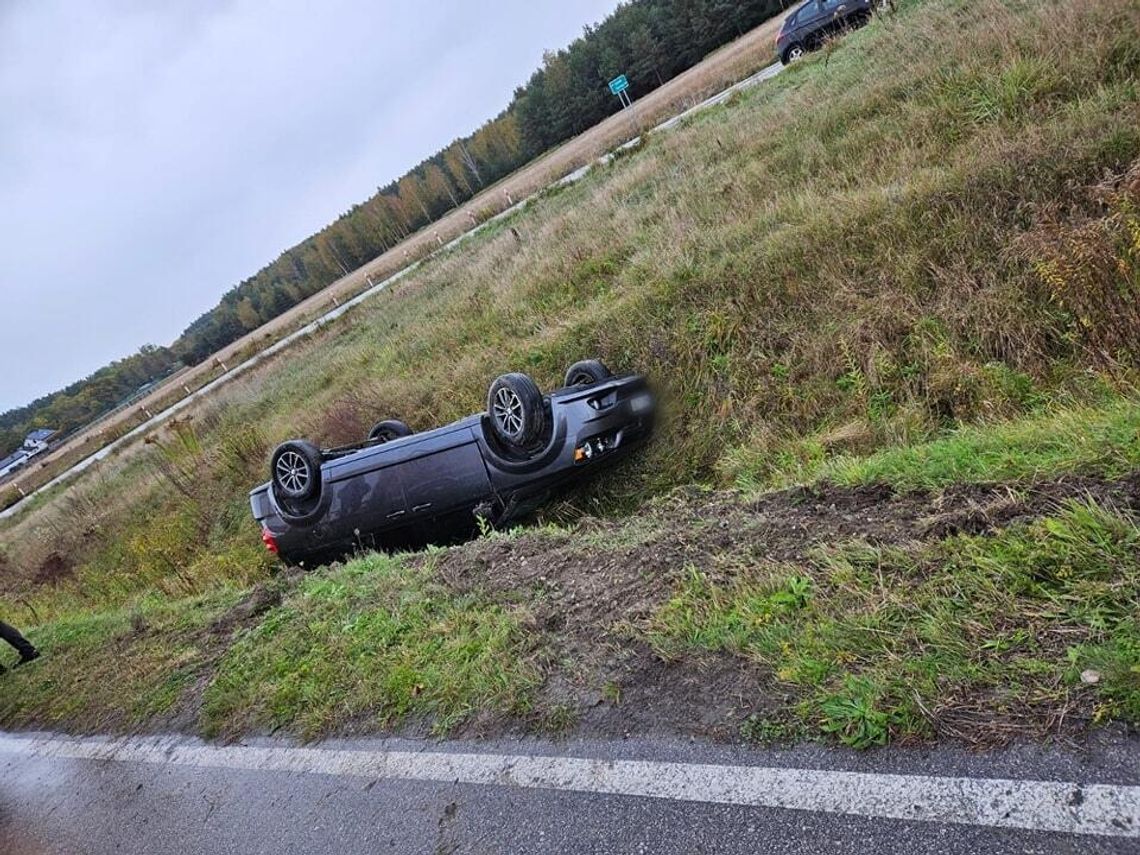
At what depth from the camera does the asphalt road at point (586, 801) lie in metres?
2.00

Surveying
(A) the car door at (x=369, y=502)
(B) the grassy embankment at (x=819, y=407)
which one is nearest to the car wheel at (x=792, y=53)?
(B) the grassy embankment at (x=819, y=407)

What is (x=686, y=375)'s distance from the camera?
299 inches

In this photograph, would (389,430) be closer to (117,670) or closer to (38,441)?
(117,670)

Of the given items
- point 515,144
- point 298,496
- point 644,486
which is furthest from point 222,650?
point 515,144

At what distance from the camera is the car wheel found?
1734cm

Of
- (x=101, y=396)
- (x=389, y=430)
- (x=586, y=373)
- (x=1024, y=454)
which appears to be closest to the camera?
(x=1024, y=454)

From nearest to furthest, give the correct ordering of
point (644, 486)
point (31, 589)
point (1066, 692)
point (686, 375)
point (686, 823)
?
point (1066, 692) → point (686, 823) → point (644, 486) → point (686, 375) → point (31, 589)

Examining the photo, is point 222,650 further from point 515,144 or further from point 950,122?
point 515,144

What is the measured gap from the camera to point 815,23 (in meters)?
16.8

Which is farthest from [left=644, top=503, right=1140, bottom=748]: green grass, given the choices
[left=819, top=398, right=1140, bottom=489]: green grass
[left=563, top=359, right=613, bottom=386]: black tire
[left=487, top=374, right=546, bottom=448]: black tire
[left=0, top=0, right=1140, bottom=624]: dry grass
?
[left=563, top=359, right=613, bottom=386]: black tire

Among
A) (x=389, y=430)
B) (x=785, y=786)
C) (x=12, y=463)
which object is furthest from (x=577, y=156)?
(x=12, y=463)

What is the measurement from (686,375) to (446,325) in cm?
620

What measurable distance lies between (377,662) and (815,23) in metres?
18.2

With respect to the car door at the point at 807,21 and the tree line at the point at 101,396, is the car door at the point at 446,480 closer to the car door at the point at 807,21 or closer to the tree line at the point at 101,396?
the car door at the point at 807,21
